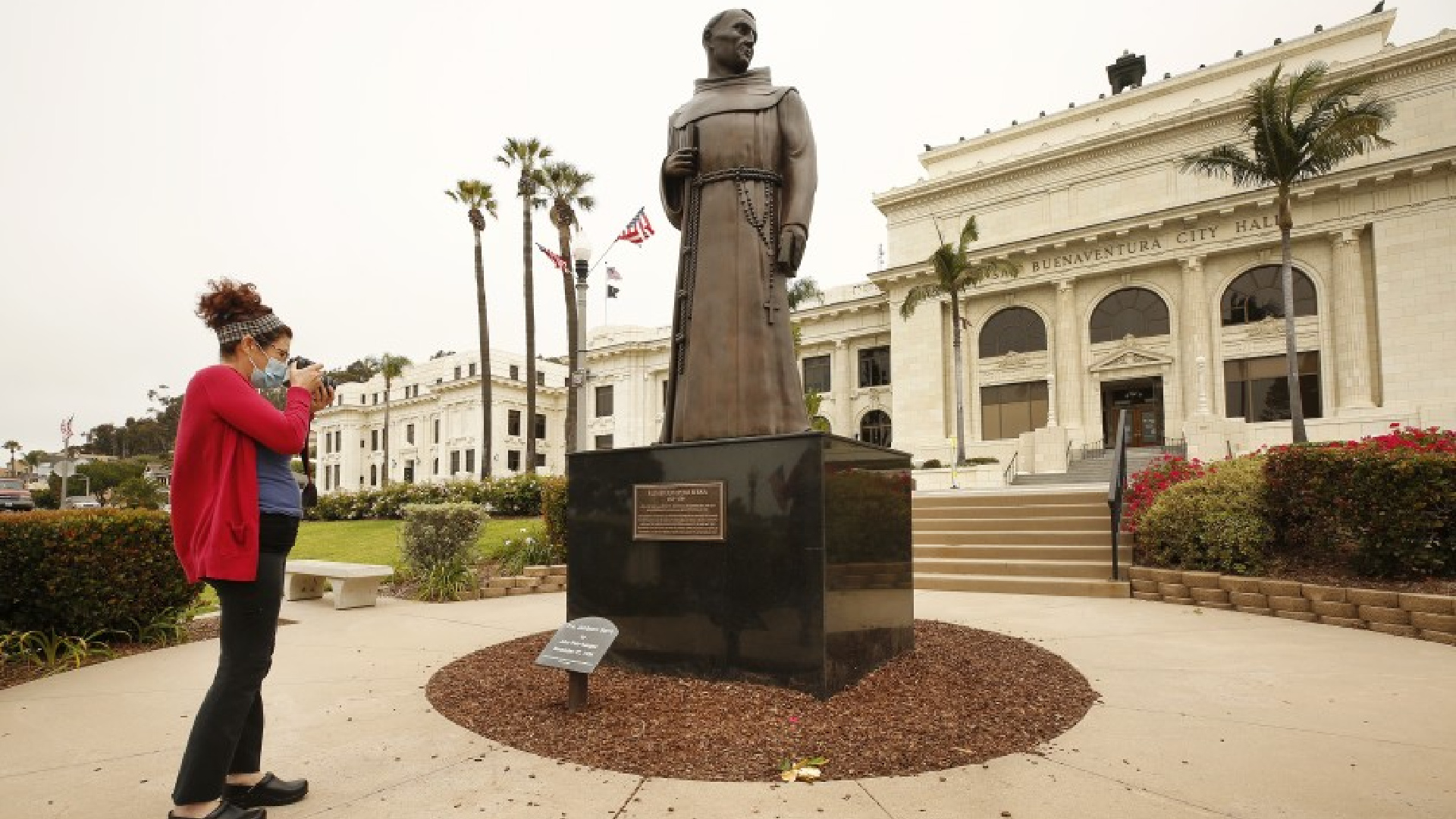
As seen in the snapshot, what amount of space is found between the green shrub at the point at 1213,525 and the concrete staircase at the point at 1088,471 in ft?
46.7

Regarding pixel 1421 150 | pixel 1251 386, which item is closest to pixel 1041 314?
pixel 1251 386

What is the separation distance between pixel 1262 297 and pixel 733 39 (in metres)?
31.7

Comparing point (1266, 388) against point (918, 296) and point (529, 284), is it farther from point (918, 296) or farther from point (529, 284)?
point (529, 284)

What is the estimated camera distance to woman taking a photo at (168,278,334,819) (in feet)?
9.35

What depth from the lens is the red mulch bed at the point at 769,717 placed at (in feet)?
12.0

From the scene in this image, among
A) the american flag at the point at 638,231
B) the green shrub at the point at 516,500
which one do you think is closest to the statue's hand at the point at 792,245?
the american flag at the point at 638,231

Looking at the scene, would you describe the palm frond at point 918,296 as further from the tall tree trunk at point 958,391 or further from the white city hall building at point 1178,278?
the tall tree trunk at point 958,391

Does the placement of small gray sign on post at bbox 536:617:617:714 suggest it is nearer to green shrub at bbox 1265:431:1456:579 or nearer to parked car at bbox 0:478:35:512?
green shrub at bbox 1265:431:1456:579

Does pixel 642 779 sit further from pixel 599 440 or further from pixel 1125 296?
pixel 599 440

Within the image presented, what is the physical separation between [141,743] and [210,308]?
8.47 feet

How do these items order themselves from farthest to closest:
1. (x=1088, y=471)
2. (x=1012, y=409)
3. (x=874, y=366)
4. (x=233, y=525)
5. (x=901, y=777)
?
(x=874, y=366)
(x=1012, y=409)
(x=1088, y=471)
(x=901, y=777)
(x=233, y=525)

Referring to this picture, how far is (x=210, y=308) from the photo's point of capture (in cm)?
318

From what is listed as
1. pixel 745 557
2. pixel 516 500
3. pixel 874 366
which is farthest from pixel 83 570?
pixel 874 366

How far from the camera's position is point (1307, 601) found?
7.84m
